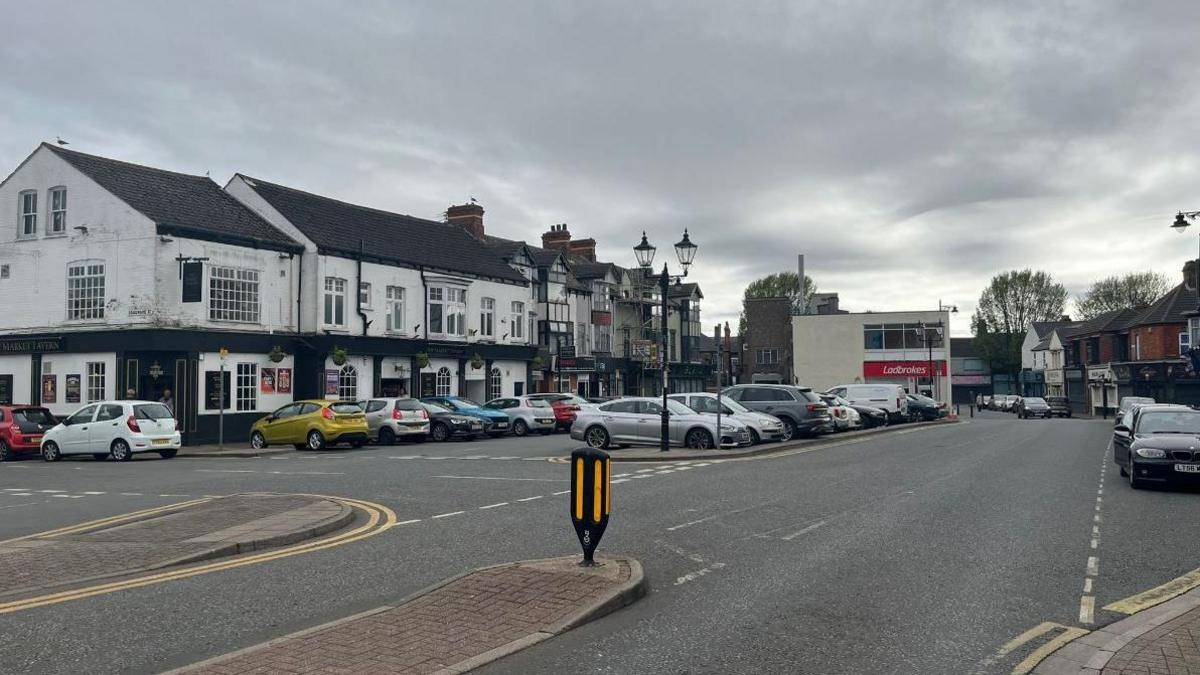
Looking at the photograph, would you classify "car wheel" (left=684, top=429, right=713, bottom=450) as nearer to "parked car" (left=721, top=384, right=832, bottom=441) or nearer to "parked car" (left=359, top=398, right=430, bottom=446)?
"parked car" (left=721, top=384, right=832, bottom=441)

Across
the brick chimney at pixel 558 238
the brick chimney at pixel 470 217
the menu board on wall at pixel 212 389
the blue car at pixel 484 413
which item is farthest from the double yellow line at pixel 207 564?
the brick chimney at pixel 558 238

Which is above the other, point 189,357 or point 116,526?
point 189,357

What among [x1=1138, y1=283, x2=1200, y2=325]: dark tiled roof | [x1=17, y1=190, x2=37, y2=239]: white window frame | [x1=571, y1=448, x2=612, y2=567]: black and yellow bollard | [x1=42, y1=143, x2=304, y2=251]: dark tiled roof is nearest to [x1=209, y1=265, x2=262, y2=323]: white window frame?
[x1=42, y1=143, x2=304, y2=251]: dark tiled roof

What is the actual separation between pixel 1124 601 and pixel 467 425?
25.4m

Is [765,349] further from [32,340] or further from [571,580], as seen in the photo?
[571,580]

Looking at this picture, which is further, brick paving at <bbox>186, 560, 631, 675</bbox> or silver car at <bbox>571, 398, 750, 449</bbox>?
silver car at <bbox>571, 398, 750, 449</bbox>

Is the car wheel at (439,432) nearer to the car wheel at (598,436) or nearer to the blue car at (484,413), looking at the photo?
the blue car at (484,413)

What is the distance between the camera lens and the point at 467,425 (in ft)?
103

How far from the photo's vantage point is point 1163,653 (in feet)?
Answer: 19.7

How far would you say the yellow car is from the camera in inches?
1070

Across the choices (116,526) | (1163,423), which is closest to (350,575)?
(116,526)

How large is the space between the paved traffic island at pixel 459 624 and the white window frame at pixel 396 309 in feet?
107

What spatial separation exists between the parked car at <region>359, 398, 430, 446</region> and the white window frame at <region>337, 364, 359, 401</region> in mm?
6935

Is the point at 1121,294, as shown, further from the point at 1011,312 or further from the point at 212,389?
the point at 212,389
